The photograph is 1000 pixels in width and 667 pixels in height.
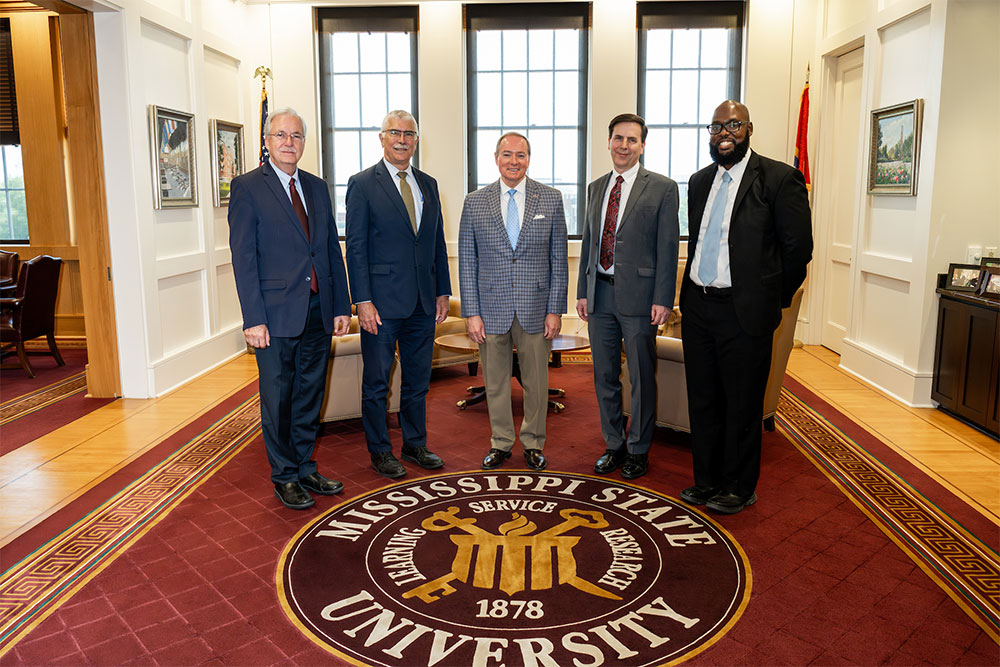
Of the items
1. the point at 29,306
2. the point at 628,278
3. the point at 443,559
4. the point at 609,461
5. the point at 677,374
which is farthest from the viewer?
the point at 29,306


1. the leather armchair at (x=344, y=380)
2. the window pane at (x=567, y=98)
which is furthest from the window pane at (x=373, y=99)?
the leather armchair at (x=344, y=380)

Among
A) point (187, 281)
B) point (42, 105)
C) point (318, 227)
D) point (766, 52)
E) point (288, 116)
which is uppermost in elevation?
point (766, 52)

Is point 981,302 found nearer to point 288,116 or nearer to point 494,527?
point 494,527

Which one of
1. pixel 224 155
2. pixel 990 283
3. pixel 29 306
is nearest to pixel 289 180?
pixel 224 155

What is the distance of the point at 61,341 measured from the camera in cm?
808

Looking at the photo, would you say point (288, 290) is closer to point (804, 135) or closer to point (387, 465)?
point (387, 465)

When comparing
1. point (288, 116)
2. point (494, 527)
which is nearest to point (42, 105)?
point (288, 116)

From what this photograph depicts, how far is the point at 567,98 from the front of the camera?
8.17 meters

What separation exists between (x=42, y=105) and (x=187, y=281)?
296 centimetres

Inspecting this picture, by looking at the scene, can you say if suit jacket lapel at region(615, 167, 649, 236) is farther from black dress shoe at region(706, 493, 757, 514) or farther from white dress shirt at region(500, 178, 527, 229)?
black dress shoe at region(706, 493, 757, 514)

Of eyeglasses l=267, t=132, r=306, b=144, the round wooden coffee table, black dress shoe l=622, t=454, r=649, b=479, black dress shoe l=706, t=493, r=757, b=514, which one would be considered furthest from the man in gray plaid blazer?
the round wooden coffee table

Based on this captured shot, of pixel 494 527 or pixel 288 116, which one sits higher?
pixel 288 116

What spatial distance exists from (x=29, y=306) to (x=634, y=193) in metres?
5.64

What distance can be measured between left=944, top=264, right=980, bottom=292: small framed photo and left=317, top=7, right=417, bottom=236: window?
213 inches
